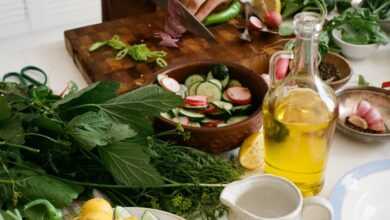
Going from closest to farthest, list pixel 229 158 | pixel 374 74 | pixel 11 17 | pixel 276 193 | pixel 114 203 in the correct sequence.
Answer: pixel 276 193 < pixel 114 203 < pixel 229 158 < pixel 374 74 < pixel 11 17

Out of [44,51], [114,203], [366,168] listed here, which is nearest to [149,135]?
[114,203]

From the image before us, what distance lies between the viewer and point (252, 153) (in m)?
0.94

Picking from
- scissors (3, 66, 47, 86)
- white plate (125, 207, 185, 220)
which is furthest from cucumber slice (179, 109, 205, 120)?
scissors (3, 66, 47, 86)

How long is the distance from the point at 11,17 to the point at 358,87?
4.82 ft

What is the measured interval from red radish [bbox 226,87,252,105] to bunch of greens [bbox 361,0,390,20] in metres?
0.49

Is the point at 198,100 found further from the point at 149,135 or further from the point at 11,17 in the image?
the point at 11,17

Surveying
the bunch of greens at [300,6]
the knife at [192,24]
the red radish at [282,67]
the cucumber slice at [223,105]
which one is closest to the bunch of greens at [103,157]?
the cucumber slice at [223,105]

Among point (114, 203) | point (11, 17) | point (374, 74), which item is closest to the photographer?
point (114, 203)

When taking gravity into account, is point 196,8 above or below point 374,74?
above

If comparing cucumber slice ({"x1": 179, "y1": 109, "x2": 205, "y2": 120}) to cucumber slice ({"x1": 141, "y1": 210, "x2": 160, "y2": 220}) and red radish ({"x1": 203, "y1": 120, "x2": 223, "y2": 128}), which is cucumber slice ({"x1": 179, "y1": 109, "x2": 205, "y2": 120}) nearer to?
red radish ({"x1": 203, "y1": 120, "x2": 223, "y2": 128})

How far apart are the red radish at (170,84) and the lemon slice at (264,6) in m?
0.38

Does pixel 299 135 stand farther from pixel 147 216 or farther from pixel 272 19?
pixel 272 19

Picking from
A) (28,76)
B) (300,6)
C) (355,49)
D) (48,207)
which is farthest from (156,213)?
(300,6)

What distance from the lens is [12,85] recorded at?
1.00 m
